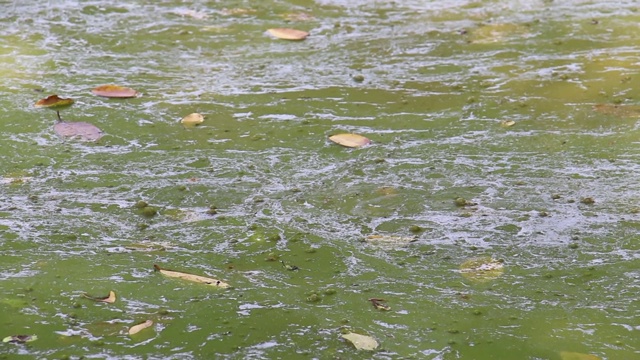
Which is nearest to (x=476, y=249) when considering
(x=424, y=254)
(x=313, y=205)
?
(x=424, y=254)

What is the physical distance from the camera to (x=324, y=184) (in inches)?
126

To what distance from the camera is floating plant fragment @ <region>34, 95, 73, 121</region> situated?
371 cm

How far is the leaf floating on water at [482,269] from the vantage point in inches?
102

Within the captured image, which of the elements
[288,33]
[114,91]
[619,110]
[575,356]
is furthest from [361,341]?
[288,33]

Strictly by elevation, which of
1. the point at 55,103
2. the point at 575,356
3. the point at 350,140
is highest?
the point at 55,103

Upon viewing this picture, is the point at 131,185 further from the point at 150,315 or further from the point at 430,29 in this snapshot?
the point at 430,29

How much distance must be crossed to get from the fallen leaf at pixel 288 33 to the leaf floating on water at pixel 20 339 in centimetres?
276

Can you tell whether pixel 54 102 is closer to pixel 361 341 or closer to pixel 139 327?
pixel 139 327

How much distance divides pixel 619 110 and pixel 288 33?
1805mm

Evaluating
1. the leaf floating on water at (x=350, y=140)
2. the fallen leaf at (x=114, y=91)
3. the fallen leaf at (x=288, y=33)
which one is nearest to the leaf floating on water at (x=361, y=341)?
the leaf floating on water at (x=350, y=140)

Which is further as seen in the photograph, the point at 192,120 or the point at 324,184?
the point at 192,120

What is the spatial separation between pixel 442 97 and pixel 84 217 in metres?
1.69

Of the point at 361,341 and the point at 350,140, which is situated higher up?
the point at 350,140

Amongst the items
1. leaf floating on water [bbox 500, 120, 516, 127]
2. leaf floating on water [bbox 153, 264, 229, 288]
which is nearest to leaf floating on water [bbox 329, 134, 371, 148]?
leaf floating on water [bbox 500, 120, 516, 127]
